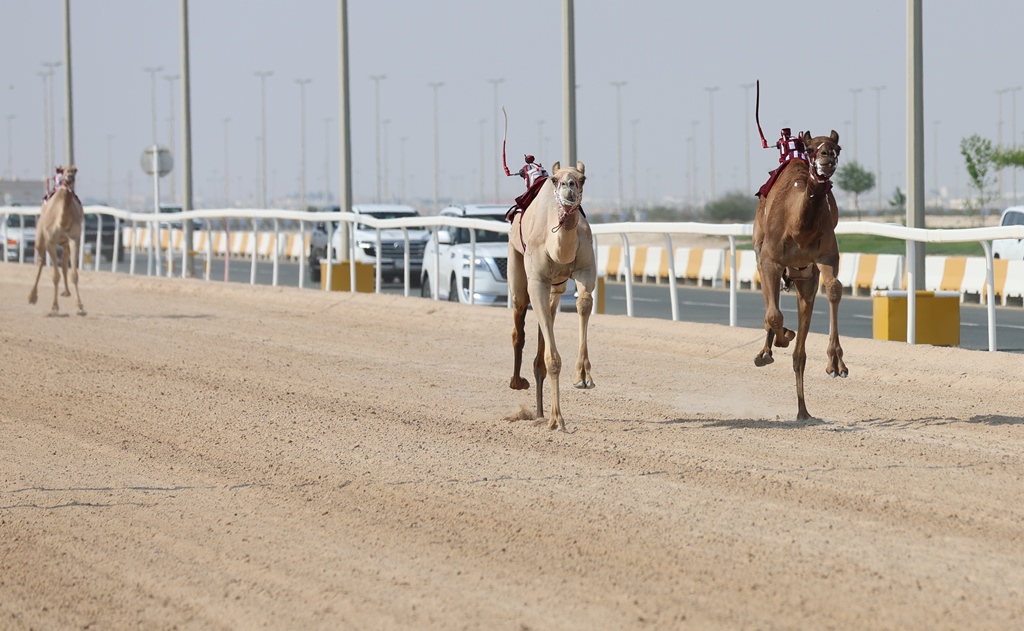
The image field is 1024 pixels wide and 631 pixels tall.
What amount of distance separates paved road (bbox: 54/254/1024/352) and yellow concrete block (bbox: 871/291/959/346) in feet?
9.13

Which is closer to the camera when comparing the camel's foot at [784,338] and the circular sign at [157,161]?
the camel's foot at [784,338]

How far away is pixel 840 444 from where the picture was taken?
31.3 ft

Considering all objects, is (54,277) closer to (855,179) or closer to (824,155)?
(824,155)

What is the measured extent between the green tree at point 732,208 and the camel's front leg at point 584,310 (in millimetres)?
104821

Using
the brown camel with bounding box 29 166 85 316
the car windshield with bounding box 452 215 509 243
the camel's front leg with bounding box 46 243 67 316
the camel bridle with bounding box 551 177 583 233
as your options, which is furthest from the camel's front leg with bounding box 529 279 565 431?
the car windshield with bounding box 452 215 509 243

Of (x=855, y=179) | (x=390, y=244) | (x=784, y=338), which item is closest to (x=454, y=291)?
(x=390, y=244)

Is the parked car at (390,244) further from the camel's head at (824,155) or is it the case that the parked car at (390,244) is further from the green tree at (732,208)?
the green tree at (732,208)

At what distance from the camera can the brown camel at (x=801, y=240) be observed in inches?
403

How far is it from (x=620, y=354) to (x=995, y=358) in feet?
12.9

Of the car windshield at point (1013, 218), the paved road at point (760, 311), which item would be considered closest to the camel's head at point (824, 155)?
the paved road at point (760, 311)

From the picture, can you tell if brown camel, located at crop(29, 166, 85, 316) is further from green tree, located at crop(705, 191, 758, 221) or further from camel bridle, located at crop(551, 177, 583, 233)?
green tree, located at crop(705, 191, 758, 221)

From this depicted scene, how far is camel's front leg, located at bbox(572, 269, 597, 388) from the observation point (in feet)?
33.3

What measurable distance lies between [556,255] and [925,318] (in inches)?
236

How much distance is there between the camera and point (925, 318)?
14758 millimetres
